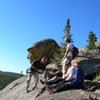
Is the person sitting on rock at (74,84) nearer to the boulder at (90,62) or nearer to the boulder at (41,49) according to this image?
the boulder at (90,62)

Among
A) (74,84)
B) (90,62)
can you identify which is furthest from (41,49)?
(74,84)

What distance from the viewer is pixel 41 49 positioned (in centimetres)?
3684

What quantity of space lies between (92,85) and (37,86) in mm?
4274

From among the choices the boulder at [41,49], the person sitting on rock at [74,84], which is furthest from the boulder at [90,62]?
the boulder at [41,49]

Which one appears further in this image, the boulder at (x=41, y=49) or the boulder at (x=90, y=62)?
the boulder at (x=41, y=49)

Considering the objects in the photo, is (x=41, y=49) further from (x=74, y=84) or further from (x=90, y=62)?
(x=74, y=84)

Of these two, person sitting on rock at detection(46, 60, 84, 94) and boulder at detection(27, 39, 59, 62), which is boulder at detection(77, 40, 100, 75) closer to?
person sitting on rock at detection(46, 60, 84, 94)

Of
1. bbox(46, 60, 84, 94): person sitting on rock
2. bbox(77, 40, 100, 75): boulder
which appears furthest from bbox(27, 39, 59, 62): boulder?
bbox(46, 60, 84, 94): person sitting on rock

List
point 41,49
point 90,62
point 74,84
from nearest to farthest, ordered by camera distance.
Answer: point 74,84 < point 90,62 < point 41,49

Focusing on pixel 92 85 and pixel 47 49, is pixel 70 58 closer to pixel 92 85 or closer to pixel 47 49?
pixel 92 85

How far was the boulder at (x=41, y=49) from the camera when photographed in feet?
119

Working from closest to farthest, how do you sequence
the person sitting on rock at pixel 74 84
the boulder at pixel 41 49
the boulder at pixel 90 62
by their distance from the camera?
the person sitting on rock at pixel 74 84
the boulder at pixel 90 62
the boulder at pixel 41 49

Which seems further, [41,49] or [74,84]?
[41,49]

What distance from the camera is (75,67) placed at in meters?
14.7
